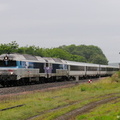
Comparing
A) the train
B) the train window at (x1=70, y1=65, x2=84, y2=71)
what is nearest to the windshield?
the train

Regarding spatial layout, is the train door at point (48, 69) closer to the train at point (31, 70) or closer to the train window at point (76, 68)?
the train at point (31, 70)

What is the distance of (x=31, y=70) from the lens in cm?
3969

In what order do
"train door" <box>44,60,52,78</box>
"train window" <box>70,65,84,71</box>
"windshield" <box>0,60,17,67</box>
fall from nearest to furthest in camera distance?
"windshield" <box>0,60,17,67</box>, "train door" <box>44,60,52,78</box>, "train window" <box>70,65,84,71</box>

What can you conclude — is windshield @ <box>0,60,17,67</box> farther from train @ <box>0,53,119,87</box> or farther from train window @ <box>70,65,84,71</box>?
train window @ <box>70,65,84,71</box>

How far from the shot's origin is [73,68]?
59625mm

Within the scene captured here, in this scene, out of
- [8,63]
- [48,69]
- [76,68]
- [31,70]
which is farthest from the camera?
[76,68]

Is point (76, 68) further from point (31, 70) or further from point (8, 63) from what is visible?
point (8, 63)

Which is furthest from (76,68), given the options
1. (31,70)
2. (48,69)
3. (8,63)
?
(8,63)

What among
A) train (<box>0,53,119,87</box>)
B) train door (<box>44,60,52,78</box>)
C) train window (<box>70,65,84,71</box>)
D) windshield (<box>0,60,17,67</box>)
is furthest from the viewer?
train window (<box>70,65,84,71</box>)

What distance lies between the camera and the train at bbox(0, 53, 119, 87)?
3547 centimetres

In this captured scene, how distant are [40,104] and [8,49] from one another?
71.6 meters

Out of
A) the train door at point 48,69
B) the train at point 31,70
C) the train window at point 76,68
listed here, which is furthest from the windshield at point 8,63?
the train window at point 76,68

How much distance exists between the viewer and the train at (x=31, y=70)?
35.5 m

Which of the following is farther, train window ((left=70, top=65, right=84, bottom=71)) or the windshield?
train window ((left=70, top=65, right=84, bottom=71))
